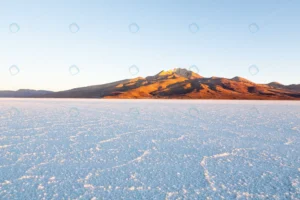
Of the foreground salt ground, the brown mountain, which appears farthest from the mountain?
the foreground salt ground

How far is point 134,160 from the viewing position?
20.2 feet

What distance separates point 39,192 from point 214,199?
2.88m

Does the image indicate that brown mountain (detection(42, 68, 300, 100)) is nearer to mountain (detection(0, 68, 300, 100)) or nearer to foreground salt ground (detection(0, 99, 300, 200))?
mountain (detection(0, 68, 300, 100))

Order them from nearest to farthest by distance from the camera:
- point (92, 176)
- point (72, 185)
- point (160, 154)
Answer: point (72, 185), point (92, 176), point (160, 154)

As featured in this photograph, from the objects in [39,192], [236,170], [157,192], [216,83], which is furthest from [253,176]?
[216,83]

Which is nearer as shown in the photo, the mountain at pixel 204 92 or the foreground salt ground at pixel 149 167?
the foreground salt ground at pixel 149 167

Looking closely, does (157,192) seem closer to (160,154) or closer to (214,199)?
(214,199)

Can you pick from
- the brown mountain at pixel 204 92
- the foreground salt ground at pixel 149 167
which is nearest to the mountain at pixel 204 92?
the brown mountain at pixel 204 92

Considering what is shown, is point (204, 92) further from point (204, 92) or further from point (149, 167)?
point (149, 167)

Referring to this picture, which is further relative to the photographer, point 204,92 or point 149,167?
point 204,92

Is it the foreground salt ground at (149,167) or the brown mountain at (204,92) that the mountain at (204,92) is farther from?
the foreground salt ground at (149,167)

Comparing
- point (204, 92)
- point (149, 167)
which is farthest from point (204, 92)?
point (149, 167)

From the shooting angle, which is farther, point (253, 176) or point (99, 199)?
point (253, 176)

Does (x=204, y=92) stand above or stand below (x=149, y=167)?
below
